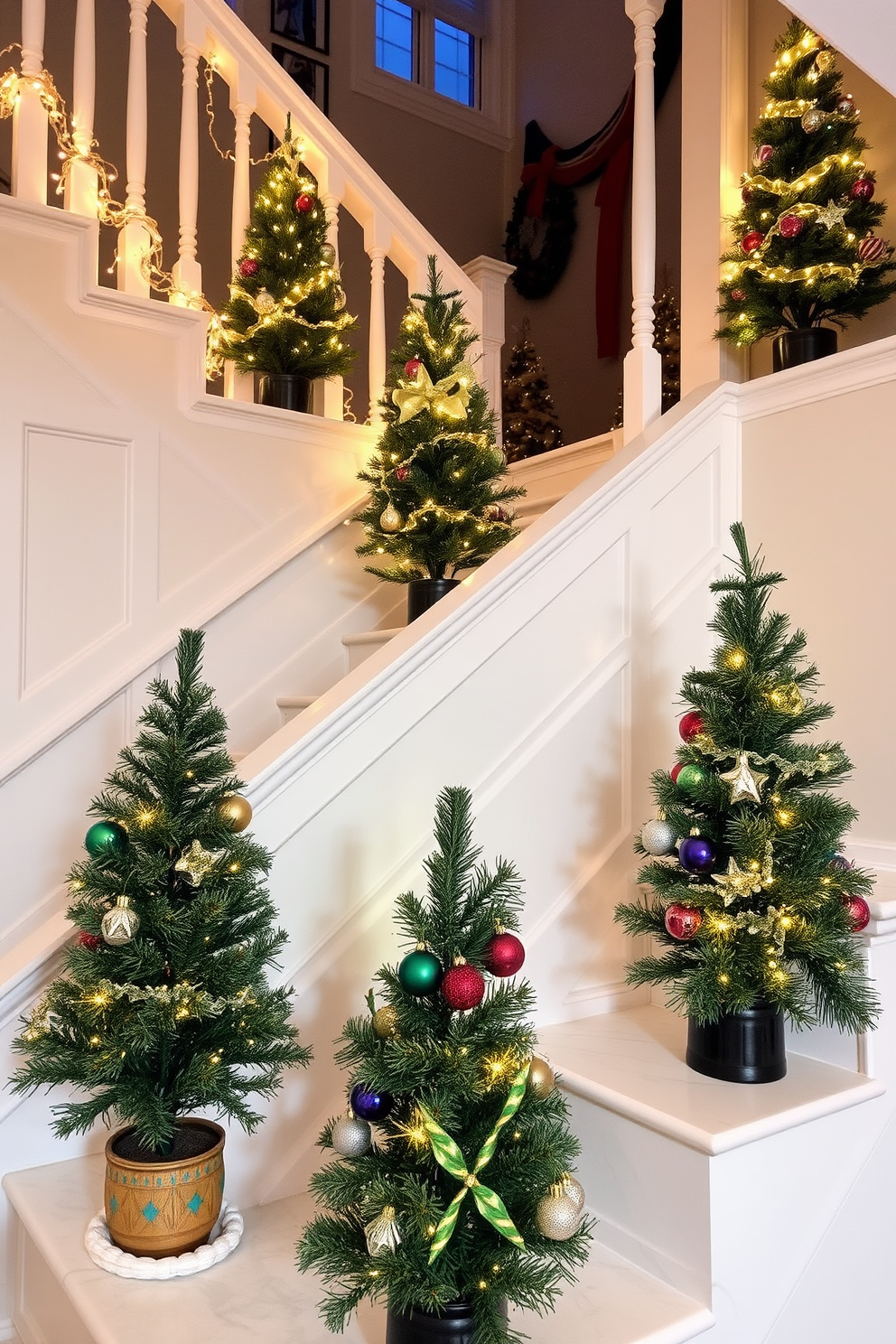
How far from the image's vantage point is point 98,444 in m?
2.43

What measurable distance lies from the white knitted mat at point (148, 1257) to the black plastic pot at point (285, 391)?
2.06 m

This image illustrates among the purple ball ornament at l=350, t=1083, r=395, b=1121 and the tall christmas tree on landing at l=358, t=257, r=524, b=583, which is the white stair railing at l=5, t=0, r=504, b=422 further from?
the purple ball ornament at l=350, t=1083, r=395, b=1121

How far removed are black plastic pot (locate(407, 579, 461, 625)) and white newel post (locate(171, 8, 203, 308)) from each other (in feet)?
3.27

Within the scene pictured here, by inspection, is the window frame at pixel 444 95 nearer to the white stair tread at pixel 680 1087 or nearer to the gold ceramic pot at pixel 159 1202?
the white stair tread at pixel 680 1087

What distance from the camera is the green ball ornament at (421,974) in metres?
1.13

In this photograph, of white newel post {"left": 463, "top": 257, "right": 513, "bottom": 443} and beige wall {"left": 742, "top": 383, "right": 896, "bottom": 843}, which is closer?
beige wall {"left": 742, "top": 383, "right": 896, "bottom": 843}

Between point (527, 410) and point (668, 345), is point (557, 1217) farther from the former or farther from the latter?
point (527, 410)

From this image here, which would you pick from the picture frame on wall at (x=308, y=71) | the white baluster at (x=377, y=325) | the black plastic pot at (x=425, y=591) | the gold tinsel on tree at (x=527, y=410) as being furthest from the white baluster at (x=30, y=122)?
the picture frame on wall at (x=308, y=71)

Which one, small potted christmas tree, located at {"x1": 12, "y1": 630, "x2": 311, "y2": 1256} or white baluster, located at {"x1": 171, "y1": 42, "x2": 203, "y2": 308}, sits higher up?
white baluster, located at {"x1": 171, "y1": 42, "x2": 203, "y2": 308}

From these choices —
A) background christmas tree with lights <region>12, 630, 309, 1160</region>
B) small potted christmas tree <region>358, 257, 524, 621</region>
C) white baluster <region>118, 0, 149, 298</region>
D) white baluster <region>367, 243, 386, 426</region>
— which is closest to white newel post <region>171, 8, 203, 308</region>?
white baluster <region>118, 0, 149, 298</region>

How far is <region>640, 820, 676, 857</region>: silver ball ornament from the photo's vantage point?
1542mm

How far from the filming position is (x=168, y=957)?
1.27 meters

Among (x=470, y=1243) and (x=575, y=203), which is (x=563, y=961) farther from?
(x=575, y=203)

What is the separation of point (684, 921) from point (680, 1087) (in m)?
0.24
